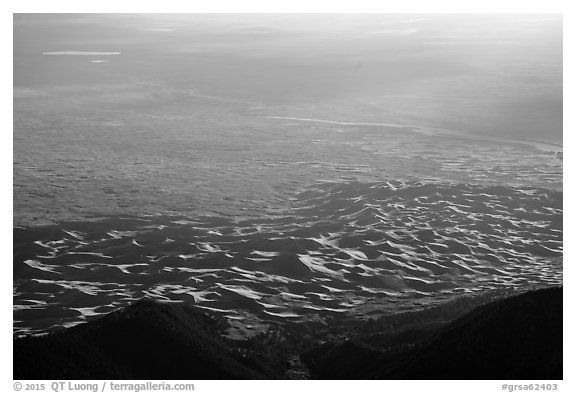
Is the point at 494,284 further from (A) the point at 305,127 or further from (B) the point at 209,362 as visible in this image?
(A) the point at 305,127

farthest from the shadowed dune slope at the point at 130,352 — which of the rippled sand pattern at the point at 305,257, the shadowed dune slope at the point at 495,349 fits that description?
the rippled sand pattern at the point at 305,257

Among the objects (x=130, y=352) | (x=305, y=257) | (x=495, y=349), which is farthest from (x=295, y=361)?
(x=305, y=257)

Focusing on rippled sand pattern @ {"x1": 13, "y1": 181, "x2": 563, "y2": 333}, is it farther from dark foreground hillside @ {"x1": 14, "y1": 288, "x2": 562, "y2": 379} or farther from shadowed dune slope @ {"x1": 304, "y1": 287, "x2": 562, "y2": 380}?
shadowed dune slope @ {"x1": 304, "y1": 287, "x2": 562, "y2": 380}

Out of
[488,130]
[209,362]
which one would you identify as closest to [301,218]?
[209,362]

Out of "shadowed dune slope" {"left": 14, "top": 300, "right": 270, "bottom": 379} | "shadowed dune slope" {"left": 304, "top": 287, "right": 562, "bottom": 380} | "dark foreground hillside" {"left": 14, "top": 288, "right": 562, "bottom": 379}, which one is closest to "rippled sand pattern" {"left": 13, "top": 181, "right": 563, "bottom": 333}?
"dark foreground hillside" {"left": 14, "top": 288, "right": 562, "bottom": 379}

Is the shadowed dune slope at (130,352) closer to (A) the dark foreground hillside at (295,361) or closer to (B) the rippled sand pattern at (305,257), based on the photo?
(A) the dark foreground hillside at (295,361)
